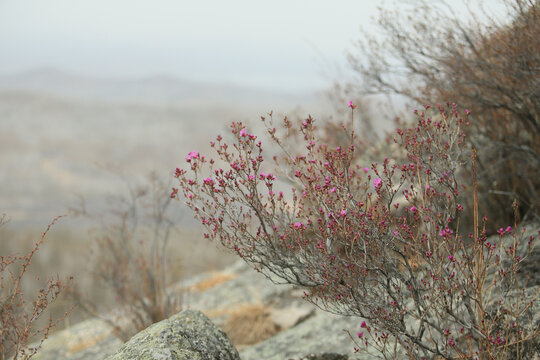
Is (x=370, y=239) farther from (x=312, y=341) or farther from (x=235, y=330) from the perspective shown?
(x=235, y=330)

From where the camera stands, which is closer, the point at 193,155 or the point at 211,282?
the point at 193,155

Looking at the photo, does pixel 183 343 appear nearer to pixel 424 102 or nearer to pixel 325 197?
pixel 325 197

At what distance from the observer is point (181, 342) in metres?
3.33

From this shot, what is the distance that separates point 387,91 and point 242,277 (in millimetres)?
4870

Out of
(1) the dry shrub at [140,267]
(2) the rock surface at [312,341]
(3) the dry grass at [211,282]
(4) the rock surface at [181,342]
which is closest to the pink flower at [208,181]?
(4) the rock surface at [181,342]

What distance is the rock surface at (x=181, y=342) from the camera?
3189 mm

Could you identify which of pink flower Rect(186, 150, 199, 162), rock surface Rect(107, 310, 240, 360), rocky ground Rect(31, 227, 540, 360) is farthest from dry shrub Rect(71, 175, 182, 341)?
pink flower Rect(186, 150, 199, 162)

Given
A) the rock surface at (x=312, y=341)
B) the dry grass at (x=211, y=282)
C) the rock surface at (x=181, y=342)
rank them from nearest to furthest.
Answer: the rock surface at (x=181, y=342) < the rock surface at (x=312, y=341) < the dry grass at (x=211, y=282)

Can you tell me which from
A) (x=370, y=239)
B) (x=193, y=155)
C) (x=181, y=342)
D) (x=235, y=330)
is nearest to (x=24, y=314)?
(x=181, y=342)

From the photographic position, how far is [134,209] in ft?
21.4

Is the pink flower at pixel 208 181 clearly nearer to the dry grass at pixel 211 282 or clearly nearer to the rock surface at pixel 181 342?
the rock surface at pixel 181 342

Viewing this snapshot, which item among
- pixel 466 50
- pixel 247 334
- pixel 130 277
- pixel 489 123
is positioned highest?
pixel 466 50

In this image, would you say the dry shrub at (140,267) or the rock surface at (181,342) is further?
the dry shrub at (140,267)

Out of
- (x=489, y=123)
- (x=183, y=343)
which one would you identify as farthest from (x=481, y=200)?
(x=183, y=343)
